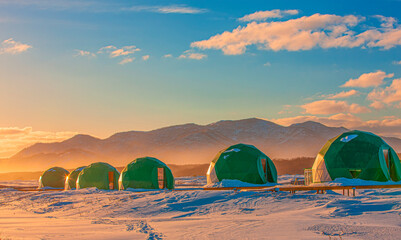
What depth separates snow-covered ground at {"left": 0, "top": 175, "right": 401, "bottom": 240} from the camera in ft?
36.6

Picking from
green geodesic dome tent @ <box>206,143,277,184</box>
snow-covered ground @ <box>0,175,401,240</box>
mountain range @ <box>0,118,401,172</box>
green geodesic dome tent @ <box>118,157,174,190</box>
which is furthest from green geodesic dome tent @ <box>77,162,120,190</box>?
mountain range @ <box>0,118,401,172</box>

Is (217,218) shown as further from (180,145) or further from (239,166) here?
(180,145)

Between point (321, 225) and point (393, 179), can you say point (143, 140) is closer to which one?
point (393, 179)

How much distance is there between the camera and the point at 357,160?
25391 mm

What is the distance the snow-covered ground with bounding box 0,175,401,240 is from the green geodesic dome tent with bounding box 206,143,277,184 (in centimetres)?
884

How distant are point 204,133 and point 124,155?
37498 millimetres

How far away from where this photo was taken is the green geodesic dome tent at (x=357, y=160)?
82.7 ft

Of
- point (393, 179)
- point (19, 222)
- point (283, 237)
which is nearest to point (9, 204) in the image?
point (19, 222)

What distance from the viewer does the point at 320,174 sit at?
2603cm

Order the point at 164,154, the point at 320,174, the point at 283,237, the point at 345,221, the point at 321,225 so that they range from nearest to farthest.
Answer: the point at 283,237 < the point at 321,225 < the point at 345,221 < the point at 320,174 < the point at 164,154

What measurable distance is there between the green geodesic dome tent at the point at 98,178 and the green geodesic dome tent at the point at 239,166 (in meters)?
8.61

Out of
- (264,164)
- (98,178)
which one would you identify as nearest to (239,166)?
(264,164)

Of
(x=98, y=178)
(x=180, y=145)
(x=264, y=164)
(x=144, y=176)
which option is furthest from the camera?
(x=180, y=145)

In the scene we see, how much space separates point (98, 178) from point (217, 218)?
20.6 m
